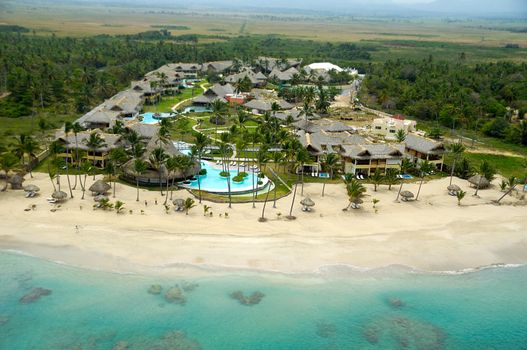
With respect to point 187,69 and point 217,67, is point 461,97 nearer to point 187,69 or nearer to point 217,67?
point 217,67

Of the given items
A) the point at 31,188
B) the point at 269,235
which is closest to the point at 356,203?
the point at 269,235

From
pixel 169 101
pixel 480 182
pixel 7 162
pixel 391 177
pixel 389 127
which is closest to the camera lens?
pixel 7 162

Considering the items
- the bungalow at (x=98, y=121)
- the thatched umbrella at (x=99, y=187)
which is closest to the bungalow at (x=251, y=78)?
the bungalow at (x=98, y=121)

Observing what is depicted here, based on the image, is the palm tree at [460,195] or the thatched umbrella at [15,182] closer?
the thatched umbrella at [15,182]

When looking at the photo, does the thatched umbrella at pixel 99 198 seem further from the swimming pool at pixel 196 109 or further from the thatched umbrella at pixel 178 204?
the swimming pool at pixel 196 109

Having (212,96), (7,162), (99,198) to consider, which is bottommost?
(99,198)

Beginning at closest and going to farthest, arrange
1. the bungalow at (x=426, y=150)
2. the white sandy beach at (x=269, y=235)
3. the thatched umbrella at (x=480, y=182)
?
the white sandy beach at (x=269, y=235) → the thatched umbrella at (x=480, y=182) → the bungalow at (x=426, y=150)

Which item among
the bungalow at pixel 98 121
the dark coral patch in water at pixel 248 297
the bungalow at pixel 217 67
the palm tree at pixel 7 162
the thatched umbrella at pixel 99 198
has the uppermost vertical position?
the bungalow at pixel 217 67
